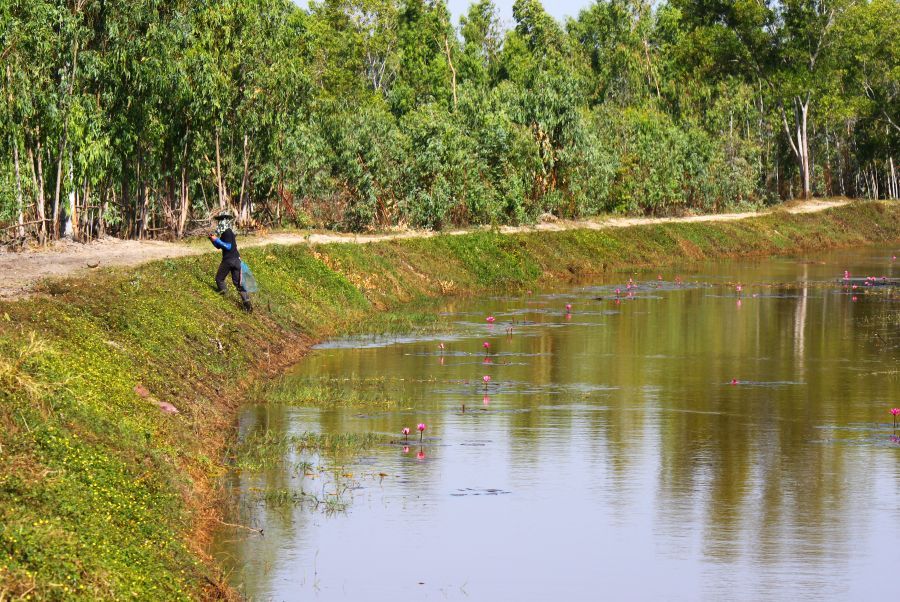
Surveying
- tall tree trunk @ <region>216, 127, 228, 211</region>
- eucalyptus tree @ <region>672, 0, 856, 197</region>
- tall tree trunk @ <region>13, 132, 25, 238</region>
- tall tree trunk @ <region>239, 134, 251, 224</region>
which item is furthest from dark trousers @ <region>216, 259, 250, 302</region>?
eucalyptus tree @ <region>672, 0, 856, 197</region>

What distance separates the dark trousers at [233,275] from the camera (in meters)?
27.9

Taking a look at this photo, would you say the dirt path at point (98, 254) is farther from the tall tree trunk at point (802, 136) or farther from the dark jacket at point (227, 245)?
the tall tree trunk at point (802, 136)

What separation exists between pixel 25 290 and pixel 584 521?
10507 mm

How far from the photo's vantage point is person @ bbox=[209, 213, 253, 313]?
27641 millimetres

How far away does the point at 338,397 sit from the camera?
23.6 meters

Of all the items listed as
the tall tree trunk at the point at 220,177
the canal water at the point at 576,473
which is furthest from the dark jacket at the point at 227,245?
the tall tree trunk at the point at 220,177

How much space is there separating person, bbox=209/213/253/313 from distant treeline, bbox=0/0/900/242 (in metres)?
4.58

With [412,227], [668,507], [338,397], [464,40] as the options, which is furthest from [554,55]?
[668,507]

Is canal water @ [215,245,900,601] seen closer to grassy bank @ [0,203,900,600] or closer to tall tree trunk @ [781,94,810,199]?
grassy bank @ [0,203,900,600]

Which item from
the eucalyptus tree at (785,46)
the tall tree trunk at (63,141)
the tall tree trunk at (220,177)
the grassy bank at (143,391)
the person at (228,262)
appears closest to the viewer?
the grassy bank at (143,391)

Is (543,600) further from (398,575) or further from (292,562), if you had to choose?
(292,562)

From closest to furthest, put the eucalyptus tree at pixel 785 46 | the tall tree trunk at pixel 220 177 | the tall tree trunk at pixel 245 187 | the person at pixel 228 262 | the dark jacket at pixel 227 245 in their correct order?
the dark jacket at pixel 227 245 → the person at pixel 228 262 → the tall tree trunk at pixel 220 177 → the tall tree trunk at pixel 245 187 → the eucalyptus tree at pixel 785 46

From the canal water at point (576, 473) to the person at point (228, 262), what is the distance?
2.01 m


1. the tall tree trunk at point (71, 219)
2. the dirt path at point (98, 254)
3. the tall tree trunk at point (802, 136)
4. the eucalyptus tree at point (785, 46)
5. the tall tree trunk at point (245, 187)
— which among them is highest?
the eucalyptus tree at point (785, 46)
